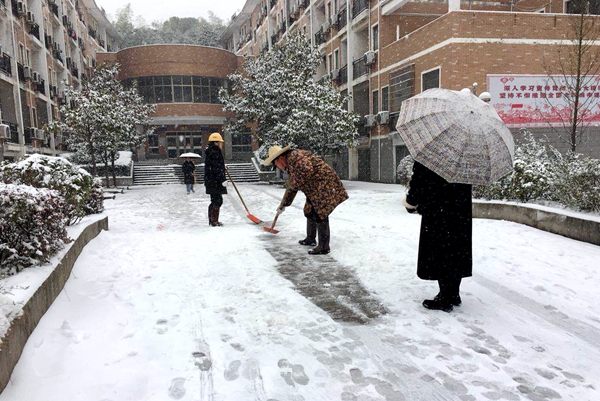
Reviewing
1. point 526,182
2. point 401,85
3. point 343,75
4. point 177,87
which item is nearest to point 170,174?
point 177,87

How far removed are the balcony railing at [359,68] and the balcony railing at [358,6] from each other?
99.3 inches

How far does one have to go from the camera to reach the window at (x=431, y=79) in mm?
17430

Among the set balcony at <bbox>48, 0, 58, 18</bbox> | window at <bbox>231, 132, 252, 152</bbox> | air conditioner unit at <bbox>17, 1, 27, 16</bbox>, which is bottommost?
window at <bbox>231, 132, 252, 152</bbox>

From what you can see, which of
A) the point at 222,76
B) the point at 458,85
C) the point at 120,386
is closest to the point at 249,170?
the point at 222,76

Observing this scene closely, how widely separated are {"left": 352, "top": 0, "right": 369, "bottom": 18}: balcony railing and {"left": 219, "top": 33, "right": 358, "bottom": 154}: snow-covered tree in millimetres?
3252

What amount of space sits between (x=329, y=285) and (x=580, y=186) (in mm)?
4735

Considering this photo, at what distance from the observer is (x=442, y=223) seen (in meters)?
3.68

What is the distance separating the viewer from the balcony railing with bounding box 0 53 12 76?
18.1m

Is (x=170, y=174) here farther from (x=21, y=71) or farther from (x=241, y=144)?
(x=241, y=144)

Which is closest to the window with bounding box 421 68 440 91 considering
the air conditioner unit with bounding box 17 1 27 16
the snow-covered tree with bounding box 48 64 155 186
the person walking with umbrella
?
the snow-covered tree with bounding box 48 64 155 186

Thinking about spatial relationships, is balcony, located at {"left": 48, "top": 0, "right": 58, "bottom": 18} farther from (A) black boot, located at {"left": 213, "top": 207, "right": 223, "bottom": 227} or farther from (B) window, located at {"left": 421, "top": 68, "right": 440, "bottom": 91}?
(A) black boot, located at {"left": 213, "top": 207, "right": 223, "bottom": 227}

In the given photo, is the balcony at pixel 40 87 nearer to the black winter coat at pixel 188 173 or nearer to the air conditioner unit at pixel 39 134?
the air conditioner unit at pixel 39 134

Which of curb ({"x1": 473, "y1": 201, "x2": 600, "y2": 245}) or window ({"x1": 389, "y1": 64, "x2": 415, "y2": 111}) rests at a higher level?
window ({"x1": 389, "y1": 64, "x2": 415, "y2": 111})

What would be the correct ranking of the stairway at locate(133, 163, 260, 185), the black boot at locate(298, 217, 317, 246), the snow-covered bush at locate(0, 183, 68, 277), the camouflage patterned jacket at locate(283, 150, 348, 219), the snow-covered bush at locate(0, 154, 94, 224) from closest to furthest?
the snow-covered bush at locate(0, 183, 68, 277)
the camouflage patterned jacket at locate(283, 150, 348, 219)
the snow-covered bush at locate(0, 154, 94, 224)
the black boot at locate(298, 217, 317, 246)
the stairway at locate(133, 163, 260, 185)
